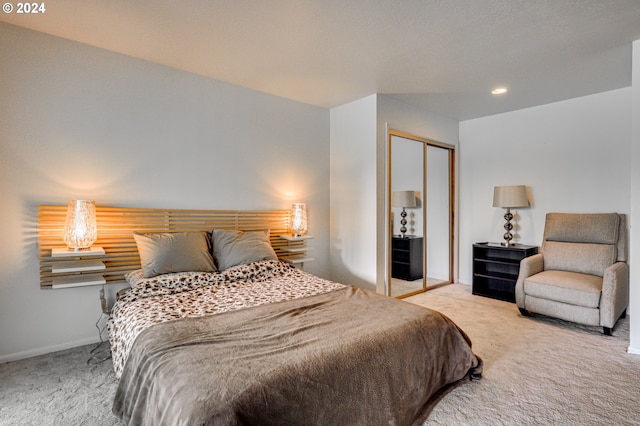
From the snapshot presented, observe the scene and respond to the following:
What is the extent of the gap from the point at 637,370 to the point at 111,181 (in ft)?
14.7

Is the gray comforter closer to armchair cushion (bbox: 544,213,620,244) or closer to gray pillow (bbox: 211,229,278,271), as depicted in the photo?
gray pillow (bbox: 211,229,278,271)

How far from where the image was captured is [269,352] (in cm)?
156

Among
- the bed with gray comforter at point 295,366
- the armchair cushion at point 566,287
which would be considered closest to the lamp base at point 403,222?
the armchair cushion at point 566,287

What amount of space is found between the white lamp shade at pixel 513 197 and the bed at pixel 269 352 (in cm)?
261

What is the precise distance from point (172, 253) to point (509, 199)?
4027mm

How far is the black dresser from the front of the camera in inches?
167

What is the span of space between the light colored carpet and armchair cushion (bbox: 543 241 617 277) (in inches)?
27.2

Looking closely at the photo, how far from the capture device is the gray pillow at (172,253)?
2.73 metres

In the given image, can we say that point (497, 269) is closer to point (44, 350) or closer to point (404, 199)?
point (404, 199)

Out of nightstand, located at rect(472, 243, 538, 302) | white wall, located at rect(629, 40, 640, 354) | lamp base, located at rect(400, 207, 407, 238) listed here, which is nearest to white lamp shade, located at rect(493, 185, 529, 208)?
nightstand, located at rect(472, 243, 538, 302)

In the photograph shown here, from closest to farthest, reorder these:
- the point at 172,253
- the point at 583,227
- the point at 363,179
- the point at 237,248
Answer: the point at 172,253 → the point at 237,248 → the point at 583,227 → the point at 363,179

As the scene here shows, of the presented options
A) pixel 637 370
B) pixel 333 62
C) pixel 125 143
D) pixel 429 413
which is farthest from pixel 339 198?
pixel 637 370

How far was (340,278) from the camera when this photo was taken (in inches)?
172
